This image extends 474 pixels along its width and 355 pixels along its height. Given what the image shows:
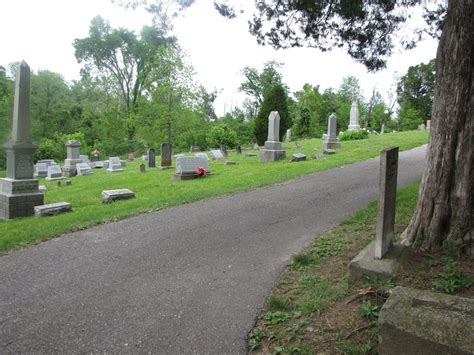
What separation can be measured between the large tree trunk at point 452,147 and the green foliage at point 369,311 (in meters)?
1.36

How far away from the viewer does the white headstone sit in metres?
12.5

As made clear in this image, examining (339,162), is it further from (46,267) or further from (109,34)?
(109,34)

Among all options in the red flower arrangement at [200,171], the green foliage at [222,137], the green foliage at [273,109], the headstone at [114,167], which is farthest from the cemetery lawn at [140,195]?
the green foliage at [273,109]

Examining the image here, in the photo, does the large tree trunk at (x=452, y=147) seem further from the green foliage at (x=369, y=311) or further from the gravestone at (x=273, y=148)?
the gravestone at (x=273, y=148)

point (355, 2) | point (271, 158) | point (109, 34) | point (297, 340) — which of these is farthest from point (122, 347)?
point (109, 34)

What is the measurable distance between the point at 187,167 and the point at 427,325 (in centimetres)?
1088

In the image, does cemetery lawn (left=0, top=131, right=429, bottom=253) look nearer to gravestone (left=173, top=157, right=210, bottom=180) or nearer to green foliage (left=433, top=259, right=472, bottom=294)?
gravestone (left=173, top=157, right=210, bottom=180)

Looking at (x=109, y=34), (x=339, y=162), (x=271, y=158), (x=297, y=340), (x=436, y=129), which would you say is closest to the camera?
(x=297, y=340)

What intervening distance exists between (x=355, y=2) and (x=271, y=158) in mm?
8827

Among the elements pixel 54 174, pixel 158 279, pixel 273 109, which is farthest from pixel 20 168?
pixel 273 109

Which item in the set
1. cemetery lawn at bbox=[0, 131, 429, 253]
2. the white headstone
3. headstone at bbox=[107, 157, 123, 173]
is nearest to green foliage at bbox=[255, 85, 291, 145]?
cemetery lawn at bbox=[0, 131, 429, 253]

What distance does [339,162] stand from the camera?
1431 cm

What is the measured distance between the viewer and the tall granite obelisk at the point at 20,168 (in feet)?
28.9

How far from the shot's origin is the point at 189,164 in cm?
1271
